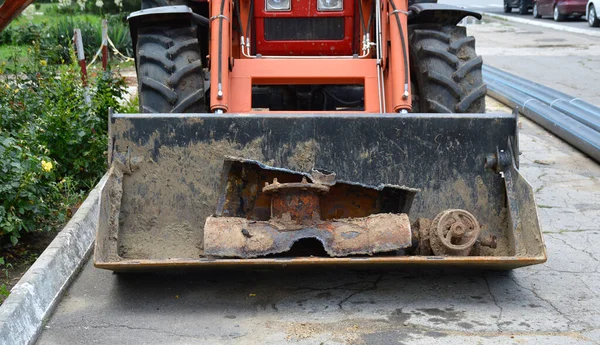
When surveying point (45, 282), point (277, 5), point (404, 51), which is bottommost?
point (45, 282)

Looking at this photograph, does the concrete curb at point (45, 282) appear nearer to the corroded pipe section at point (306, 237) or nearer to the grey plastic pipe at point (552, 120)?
the corroded pipe section at point (306, 237)

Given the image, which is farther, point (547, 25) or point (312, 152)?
point (547, 25)

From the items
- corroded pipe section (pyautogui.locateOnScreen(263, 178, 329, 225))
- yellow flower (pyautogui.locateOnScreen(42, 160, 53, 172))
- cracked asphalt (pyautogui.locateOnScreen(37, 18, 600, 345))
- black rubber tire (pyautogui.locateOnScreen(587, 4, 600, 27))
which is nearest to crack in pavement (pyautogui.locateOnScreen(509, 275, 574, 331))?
cracked asphalt (pyautogui.locateOnScreen(37, 18, 600, 345))

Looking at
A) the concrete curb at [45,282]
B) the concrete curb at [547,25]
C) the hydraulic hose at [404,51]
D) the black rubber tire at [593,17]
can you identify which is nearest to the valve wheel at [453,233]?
the hydraulic hose at [404,51]

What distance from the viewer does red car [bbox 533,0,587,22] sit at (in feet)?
100

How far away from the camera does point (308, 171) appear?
19.7ft

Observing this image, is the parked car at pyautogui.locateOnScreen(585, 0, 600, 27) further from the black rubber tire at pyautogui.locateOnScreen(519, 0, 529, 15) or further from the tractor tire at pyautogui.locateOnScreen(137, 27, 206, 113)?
the tractor tire at pyautogui.locateOnScreen(137, 27, 206, 113)

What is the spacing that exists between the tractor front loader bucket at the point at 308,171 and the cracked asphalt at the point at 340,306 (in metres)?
0.24

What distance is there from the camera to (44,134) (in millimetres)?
7676

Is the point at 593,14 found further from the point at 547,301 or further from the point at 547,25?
the point at 547,301

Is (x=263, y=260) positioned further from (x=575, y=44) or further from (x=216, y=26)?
(x=575, y=44)

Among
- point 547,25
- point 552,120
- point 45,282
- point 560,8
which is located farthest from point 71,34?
point 560,8

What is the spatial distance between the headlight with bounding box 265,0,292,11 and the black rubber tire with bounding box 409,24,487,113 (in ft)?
3.33

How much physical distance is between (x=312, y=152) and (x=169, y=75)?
141 cm
